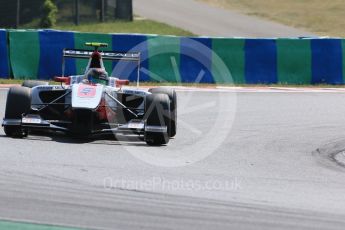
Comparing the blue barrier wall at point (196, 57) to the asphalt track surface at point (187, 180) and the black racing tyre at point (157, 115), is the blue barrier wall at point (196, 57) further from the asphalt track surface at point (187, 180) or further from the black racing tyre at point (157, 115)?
the black racing tyre at point (157, 115)

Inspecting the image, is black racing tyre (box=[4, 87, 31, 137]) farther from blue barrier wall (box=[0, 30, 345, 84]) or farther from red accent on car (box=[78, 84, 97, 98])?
blue barrier wall (box=[0, 30, 345, 84])

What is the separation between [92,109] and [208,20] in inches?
988

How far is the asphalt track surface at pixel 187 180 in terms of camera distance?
25.3ft

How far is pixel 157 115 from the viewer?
463 inches

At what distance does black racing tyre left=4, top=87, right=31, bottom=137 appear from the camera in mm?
11773

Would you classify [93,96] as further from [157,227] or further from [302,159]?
[157,227]

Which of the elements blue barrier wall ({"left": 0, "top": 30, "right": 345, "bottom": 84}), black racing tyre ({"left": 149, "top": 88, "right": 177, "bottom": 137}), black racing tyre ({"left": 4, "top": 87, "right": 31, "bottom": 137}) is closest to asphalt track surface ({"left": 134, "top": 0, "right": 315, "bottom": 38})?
blue barrier wall ({"left": 0, "top": 30, "right": 345, "bottom": 84})

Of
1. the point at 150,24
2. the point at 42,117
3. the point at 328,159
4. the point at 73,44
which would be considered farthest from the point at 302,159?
the point at 150,24

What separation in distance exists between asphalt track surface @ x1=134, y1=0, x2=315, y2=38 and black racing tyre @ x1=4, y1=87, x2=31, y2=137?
70.7ft

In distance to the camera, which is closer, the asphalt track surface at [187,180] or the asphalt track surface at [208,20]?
the asphalt track surface at [187,180]

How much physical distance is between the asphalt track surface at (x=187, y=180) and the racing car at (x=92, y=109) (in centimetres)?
19

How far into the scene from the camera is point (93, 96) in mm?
11727

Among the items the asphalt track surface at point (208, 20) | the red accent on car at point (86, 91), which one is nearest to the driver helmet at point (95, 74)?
the red accent on car at point (86, 91)

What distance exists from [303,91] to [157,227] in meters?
13.3
